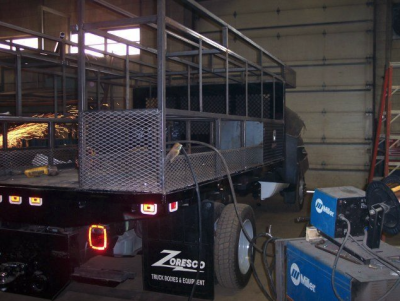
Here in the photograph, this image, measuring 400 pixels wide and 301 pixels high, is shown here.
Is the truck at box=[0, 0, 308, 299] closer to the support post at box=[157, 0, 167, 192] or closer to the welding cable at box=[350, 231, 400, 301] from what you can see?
the support post at box=[157, 0, 167, 192]

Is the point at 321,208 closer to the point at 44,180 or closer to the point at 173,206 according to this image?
the point at 173,206

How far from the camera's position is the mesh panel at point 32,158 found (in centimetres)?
395

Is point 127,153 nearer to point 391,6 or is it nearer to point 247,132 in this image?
point 247,132

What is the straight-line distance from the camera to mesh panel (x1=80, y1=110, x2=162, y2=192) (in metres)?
2.62

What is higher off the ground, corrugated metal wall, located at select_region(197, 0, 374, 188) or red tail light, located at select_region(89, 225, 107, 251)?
corrugated metal wall, located at select_region(197, 0, 374, 188)

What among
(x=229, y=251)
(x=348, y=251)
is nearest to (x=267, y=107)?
(x=229, y=251)

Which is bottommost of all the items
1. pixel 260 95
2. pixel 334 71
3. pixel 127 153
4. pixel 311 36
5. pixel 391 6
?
pixel 127 153

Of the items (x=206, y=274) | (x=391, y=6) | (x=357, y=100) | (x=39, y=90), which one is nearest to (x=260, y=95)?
(x=206, y=274)

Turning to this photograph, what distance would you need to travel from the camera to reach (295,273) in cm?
283

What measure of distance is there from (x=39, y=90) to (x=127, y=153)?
5479 millimetres

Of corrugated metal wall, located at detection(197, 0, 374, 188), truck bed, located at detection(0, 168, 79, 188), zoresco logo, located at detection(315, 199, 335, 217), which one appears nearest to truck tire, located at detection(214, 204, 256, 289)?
zoresco logo, located at detection(315, 199, 335, 217)

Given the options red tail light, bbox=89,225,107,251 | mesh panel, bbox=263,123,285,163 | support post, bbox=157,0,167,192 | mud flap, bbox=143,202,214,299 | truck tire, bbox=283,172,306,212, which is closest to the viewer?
support post, bbox=157,0,167,192

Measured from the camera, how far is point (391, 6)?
944cm

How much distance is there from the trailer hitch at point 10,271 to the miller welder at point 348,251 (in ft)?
7.20
